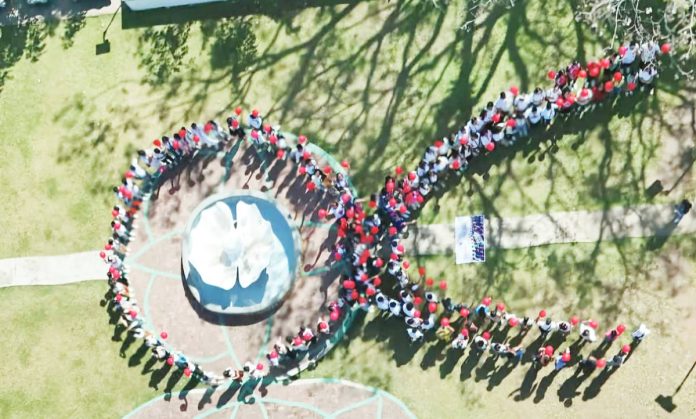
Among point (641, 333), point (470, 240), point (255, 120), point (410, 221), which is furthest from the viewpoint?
point (255, 120)

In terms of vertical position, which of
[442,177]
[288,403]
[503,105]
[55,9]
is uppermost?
[55,9]

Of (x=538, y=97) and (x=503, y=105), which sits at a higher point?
(x=538, y=97)

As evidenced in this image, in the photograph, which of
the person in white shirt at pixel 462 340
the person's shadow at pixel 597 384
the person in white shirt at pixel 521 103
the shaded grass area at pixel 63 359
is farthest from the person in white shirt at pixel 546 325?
the shaded grass area at pixel 63 359

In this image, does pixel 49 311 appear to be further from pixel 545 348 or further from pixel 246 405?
pixel 545 348

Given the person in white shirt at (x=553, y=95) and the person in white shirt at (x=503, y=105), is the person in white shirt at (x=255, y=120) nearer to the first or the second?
the person in white shirt at (x=503, y=105)

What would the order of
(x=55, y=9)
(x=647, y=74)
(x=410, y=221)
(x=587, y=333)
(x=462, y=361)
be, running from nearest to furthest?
(x=587, y=333) → (x=647, y=74) → (x=462, y=361) → (x=410, y=221) → (x=55, y=9)

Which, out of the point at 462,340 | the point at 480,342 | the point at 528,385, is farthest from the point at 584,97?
the point at 528,385

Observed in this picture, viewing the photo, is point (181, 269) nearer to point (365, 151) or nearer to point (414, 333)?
point (365, 151)
